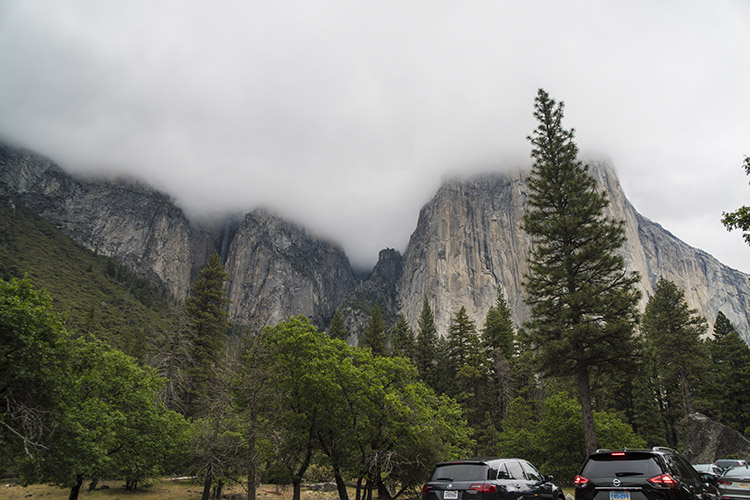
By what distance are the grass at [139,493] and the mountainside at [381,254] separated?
90.7 metres

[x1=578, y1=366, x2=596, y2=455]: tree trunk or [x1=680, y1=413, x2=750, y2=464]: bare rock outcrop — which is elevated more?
[x1=578, y1=366, x2=596, y2=455]: tree trunk

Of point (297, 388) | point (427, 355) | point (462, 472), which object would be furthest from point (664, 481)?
point (427, 355)

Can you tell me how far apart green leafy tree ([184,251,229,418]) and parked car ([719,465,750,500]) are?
31508mm

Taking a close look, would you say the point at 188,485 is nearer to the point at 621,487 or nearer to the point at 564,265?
the point at 564,265

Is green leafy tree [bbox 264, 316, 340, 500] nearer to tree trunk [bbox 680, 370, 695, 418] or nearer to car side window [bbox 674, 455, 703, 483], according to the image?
car side window [bbox 674, 455, 703, 483]

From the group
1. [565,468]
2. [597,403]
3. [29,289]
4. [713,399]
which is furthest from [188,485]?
[713,399]

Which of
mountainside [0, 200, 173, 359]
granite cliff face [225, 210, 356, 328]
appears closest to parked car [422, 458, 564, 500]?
mountainside [0, 200, 173, 359]

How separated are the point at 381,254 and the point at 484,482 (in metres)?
187

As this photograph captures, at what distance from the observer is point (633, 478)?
7.31 metres

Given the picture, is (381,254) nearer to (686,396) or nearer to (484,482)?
(686,396)

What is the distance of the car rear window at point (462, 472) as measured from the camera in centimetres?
814

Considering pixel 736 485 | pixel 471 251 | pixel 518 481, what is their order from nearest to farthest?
pixel 518 481, pixel 736 485, pixel 471 251

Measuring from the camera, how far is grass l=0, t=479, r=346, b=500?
2417cm

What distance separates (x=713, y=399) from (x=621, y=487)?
45.7 m
